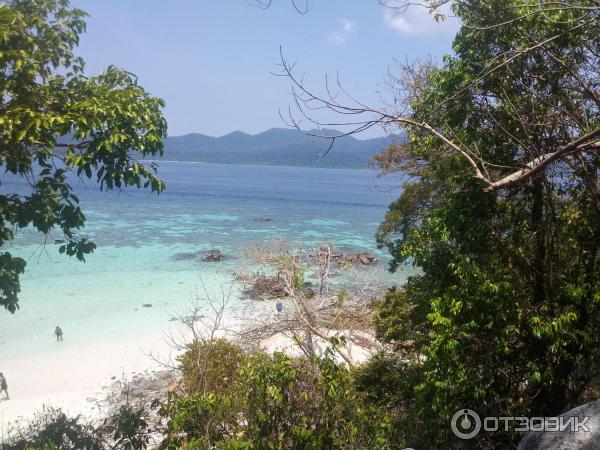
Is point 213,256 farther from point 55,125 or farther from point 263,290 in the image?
point 55,125

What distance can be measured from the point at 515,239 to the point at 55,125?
515 cm

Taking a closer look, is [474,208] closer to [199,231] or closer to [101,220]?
[199,231]

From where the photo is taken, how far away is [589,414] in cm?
395

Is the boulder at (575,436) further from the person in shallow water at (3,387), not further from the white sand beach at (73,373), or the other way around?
the person in shallow water at (3,387)

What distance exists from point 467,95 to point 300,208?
48870 mm

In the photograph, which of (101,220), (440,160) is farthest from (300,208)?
(440,160)

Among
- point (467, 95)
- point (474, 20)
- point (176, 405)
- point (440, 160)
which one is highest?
point (474, 20)

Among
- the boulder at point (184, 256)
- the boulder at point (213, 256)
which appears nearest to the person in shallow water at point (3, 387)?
the boulder at point (213, 256)

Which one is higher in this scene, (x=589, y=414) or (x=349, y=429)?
(x=589, y=414)

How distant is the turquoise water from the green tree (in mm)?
3860

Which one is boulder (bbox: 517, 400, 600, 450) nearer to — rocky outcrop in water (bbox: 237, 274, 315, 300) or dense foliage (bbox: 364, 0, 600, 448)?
dense foliage (bbox: 364, 0, 600, 448)

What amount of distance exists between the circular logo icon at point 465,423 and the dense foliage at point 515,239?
81 mm

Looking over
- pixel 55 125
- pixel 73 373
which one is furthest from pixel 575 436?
pixel 73 373

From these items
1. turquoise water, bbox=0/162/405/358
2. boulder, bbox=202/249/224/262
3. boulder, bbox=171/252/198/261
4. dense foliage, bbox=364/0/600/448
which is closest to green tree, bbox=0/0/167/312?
dense foliage, bbox=364/0/600/448
